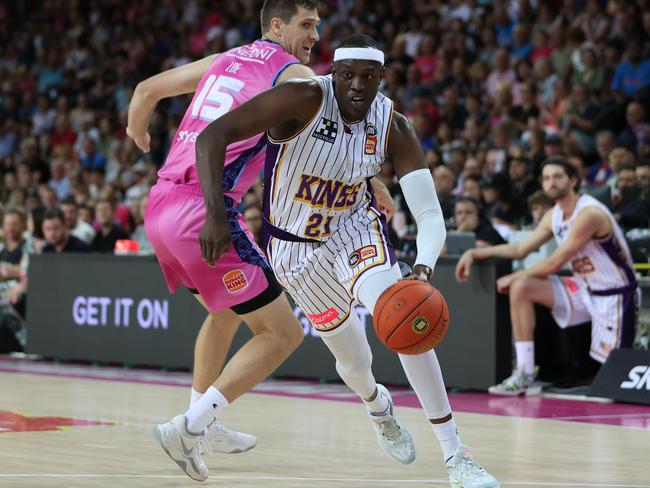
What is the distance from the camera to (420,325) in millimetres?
4320

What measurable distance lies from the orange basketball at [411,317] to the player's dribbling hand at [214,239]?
0.63m

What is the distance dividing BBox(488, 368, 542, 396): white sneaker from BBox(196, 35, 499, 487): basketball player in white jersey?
12.0 feet

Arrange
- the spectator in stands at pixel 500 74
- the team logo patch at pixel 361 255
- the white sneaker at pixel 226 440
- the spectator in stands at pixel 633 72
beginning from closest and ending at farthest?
the team logo patch at pixel 361 255
the white sneaker at pixel 226 440
the spectator in stands at pixel 633 72
the spectator in stands at pixel 500 74

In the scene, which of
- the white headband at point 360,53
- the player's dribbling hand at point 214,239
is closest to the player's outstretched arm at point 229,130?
the player's dribbling hand at point 214,239

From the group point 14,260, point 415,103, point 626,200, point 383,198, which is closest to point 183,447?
point 383,198

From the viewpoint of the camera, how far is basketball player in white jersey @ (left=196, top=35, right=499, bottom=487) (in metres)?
4.49

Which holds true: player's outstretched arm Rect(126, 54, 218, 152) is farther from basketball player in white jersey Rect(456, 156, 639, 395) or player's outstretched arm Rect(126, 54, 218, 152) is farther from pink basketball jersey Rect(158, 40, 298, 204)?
basketball player in white jersey Rect(456, 156, 639, 395)

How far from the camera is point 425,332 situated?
434 cm

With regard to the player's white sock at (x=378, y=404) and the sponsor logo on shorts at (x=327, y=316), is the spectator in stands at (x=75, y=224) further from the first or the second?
the sponsor logo on shorts at (x=327, y=316)

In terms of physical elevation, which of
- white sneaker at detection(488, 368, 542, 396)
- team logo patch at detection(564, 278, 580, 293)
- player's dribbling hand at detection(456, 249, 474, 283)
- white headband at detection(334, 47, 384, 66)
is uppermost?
white headband at detection(334, 47, 384, 66)

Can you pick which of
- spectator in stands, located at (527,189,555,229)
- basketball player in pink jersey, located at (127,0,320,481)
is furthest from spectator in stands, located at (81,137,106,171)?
basketball player in pink jersey, located at (127,0,320,481)

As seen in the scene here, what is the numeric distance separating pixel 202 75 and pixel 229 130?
1004mm

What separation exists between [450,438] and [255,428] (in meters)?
2.20

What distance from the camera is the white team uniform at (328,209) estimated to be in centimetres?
466
